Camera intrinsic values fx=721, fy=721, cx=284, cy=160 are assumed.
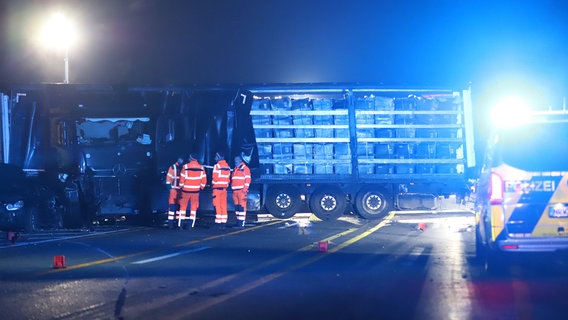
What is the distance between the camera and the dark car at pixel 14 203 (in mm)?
15805

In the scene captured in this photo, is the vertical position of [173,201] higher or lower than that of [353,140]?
lower

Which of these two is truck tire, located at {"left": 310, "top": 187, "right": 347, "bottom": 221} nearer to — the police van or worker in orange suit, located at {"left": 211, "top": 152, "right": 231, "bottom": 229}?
worker in orange suit, located at {"left": 211, "top": 152, "right": 231, "bottom": 229}

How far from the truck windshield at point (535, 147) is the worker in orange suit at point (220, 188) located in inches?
354

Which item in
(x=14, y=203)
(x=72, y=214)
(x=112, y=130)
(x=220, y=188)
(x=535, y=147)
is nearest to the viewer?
(x=535, y=147)

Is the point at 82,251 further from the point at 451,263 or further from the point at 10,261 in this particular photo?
the point at 451,263

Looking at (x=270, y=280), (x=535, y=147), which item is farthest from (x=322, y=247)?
(x=535, y=147)

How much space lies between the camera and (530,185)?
855cm

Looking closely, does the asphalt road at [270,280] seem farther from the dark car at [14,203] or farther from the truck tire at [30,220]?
the truck tire at [30,220]

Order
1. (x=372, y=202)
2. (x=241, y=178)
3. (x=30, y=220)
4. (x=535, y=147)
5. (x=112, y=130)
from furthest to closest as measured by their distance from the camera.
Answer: (x=372, y=202) → (x=112, y=130) → (x=241, y=178) → (x=30, y=220) → (x=535, y=147)

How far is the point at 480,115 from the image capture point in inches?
769

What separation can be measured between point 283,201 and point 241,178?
2461 mm

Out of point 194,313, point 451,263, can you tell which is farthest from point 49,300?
point 451,263

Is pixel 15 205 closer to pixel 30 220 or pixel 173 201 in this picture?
pixel 30 220

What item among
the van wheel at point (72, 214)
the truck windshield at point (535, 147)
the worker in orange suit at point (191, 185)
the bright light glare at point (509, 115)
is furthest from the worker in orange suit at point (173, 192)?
the truck windshield at point (535, 147)
